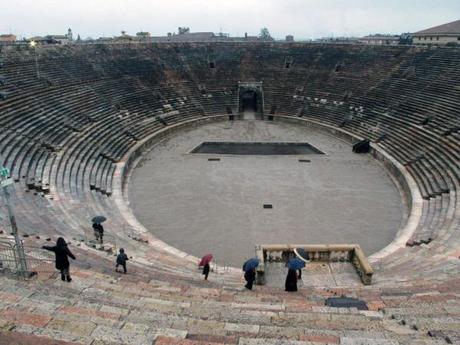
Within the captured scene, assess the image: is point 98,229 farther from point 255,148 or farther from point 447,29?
point 447,29

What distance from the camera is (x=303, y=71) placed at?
42938mm

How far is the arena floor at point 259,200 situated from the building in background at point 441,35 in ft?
83.5

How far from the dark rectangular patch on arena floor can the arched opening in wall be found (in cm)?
1039

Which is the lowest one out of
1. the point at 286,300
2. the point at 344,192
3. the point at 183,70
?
the point at 344,192

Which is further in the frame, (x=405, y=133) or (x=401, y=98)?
(x=401, y=98)

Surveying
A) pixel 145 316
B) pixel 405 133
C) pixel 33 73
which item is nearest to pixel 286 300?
pixel 145 316

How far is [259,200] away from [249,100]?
2268 cm

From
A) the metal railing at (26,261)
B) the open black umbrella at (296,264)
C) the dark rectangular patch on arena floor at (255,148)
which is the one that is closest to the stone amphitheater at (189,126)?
the metal railing at (26,261)

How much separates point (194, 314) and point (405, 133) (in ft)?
83.4

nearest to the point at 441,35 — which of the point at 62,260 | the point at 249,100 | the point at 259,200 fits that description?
the point at 249,100

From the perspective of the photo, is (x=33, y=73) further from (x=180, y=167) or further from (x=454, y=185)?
(x=454, y=185)

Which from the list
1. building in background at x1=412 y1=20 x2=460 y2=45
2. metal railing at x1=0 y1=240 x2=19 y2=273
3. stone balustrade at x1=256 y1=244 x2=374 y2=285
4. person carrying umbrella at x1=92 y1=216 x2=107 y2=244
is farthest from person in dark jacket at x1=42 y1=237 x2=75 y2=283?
building in background at x1=412 y1=20 x2=460 y2=45

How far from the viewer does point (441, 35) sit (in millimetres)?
48062

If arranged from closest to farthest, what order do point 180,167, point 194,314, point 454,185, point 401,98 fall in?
point 194,314 → point 454,185 → point 180,167 → point 401,98
